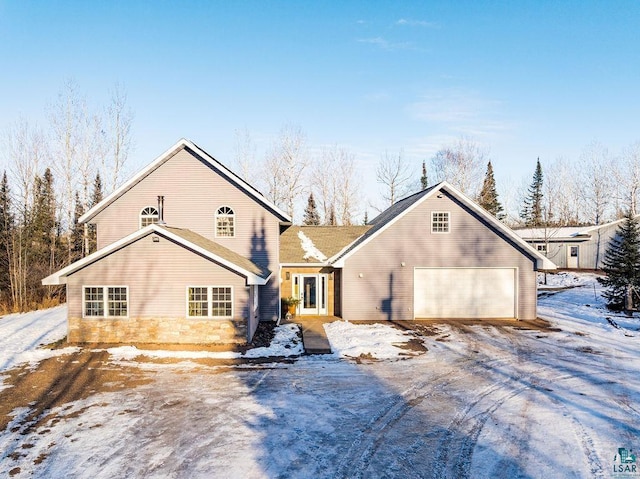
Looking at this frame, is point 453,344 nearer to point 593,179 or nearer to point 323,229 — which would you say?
point 323,229

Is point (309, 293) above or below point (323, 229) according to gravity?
below

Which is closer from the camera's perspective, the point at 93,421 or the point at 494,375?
the point at 93,421

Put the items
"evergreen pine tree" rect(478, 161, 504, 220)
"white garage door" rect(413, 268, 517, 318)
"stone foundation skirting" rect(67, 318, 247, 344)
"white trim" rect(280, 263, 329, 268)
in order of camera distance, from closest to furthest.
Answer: "stone foundation skirting" rect(67, 318, 247, 344)
"white garage door" rect(413, 268, 517, 318)
"white trim" rect(280, 263, 329, 268)
"evergreen pine tree" rect(478, 161, 504, 220)

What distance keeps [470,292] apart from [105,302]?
51.5ft

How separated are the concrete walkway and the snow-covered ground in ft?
1.90

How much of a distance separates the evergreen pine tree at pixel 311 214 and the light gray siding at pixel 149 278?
3352cm

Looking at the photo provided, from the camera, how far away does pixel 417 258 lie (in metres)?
19.3

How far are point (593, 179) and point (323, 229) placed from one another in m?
50.6

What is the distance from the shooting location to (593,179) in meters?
56.6

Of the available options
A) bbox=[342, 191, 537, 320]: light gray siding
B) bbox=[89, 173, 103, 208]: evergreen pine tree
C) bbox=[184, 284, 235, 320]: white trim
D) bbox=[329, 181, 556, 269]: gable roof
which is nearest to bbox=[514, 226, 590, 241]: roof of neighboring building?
bbox=[329, 181, 556, 269]: gable roof

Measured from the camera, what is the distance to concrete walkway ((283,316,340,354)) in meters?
13.4

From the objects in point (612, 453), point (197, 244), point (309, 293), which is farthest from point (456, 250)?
point (612, 453)

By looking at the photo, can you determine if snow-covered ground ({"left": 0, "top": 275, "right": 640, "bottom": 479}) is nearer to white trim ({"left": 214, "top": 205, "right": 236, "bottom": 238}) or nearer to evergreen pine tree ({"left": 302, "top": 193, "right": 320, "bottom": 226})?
white trim ({"left": 214, "top": 205, "right": 236, "bottom": 238})

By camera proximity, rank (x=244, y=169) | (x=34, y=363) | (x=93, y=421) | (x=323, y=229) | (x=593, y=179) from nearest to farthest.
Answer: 1. (x=93, y=421)
2. (x=34, y=363)
3. (x=323, y=229)
4. (x=244, y=169)
5. (x=593, y=179)
